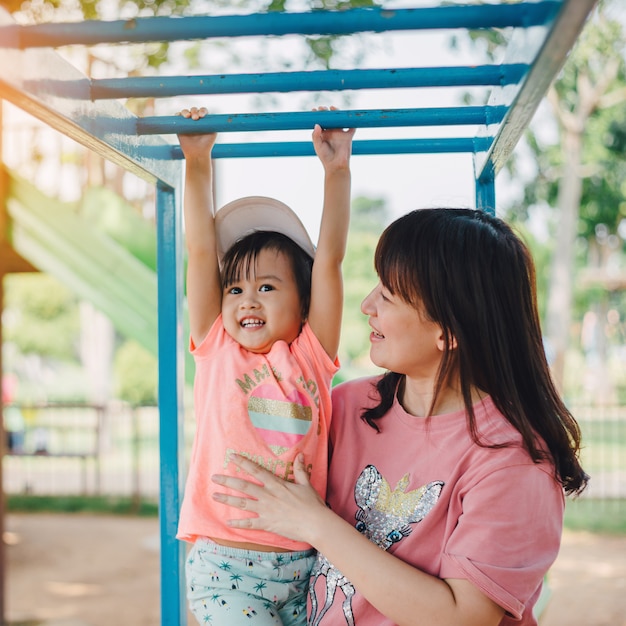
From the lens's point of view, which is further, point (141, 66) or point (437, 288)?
point (141, 66)

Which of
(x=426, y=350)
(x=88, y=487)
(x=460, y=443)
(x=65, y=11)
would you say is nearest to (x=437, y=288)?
(x=426, y=350)

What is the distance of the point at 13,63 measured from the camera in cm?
97

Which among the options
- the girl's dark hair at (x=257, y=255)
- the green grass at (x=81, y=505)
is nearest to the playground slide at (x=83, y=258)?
the girl's dark hair at (x=257, y=255)

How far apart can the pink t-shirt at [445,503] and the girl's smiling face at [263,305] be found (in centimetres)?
21

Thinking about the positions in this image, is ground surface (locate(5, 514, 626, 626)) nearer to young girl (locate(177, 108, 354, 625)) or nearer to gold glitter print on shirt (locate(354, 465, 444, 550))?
young girl (locate(177, 108, 354, 625))

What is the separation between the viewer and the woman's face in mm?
1366

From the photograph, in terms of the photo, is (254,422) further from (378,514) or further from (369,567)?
(369,567)

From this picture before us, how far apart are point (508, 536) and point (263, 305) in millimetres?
664

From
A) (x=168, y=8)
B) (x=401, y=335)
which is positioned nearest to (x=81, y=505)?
(x=168, y=8)

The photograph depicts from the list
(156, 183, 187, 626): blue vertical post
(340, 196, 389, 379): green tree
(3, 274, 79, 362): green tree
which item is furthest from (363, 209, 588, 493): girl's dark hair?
(3, 274, 79, 362): green tree

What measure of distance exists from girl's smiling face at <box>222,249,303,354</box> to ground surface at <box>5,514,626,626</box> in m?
4.04

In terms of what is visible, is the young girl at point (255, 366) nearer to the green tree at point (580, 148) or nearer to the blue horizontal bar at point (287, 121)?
the blue horizontal bar at point (287, 121)

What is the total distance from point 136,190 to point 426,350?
570 centimetres

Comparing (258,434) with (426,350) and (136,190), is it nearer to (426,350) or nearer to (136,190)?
(426,350)
